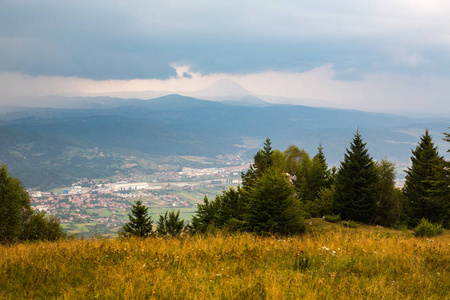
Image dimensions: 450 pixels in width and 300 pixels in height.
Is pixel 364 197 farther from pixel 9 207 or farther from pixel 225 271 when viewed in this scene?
pixel 9 207

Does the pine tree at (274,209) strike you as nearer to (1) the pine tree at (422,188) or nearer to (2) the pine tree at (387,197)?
(1) the pine tree at (422,188)

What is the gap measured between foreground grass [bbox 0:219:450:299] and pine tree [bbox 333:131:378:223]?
33.3 metres

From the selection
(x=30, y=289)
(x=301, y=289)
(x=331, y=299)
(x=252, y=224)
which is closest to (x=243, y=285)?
(x=301, y=289)

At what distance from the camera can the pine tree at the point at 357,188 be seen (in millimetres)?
38688

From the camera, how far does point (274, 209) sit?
81.1 ft

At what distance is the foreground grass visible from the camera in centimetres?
478

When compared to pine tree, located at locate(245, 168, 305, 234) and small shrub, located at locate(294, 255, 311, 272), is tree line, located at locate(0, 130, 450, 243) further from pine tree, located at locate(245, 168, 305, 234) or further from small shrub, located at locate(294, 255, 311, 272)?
small shrub, located at locate(294, 255, 311, 272)

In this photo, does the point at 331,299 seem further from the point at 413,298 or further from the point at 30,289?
the point at 30,289

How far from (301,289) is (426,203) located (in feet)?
137

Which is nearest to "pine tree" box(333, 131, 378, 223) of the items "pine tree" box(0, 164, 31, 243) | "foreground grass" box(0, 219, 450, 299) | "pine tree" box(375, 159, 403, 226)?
"pine tree" box(375, 159, 403, 226)

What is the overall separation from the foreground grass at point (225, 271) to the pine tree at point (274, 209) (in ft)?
52.9

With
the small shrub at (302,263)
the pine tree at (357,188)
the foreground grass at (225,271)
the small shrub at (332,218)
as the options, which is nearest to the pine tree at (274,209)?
the small shrub at (332,218)

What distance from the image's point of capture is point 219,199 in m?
65.1

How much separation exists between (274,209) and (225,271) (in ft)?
64.4
